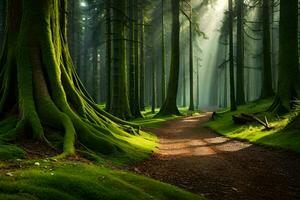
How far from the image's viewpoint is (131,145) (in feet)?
38.7

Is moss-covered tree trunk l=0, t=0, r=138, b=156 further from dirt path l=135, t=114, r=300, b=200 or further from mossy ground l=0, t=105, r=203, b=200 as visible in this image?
dirt path l=135, t=114, r=300, b=200

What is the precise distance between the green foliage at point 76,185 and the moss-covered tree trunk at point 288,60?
12067 mm

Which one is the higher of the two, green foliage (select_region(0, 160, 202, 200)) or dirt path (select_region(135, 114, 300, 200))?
green foliage (select_region(0, 160, 202, 200))

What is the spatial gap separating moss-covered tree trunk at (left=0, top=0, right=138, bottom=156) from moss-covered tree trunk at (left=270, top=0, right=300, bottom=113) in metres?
9.43

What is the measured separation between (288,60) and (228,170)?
9.68 m

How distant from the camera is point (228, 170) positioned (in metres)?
9.80

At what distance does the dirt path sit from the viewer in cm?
786

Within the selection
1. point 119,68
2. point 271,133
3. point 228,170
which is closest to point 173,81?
point 119,68

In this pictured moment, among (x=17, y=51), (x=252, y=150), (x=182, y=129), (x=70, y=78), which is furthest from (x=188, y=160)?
(x=182, y=129)

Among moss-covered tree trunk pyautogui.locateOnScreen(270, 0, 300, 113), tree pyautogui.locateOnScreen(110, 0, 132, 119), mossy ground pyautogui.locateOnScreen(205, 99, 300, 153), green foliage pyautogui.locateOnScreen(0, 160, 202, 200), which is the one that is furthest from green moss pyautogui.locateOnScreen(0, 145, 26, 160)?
moss-covered tree trunk pyautogui.locateOnScreen(270, 0, 300, 113)

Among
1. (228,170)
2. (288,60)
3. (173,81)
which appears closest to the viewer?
(228,170)

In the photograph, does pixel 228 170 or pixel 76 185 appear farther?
pixel 228 170

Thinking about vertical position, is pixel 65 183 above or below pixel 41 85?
below

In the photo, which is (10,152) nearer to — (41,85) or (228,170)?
(41,85)
